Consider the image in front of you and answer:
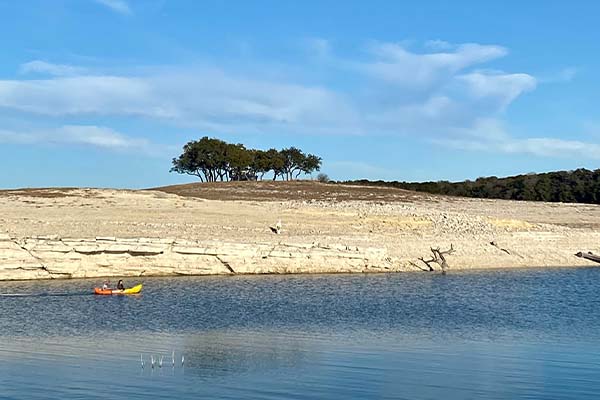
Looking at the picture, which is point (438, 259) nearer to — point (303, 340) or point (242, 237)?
point (242, 237)

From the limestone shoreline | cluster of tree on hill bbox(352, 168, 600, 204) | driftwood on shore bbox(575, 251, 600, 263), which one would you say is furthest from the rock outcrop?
cluster of tree on hill bbox(352, 168, 600, 204)

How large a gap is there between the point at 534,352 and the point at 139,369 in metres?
10.0

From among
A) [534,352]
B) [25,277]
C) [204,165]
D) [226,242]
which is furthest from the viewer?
[204,165]

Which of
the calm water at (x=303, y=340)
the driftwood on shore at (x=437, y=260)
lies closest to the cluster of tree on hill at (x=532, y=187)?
the driftwood on shore at (x=437, y=260)

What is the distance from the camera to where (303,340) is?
73.6 feet

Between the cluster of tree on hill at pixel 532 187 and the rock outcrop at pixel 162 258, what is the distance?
5555cm

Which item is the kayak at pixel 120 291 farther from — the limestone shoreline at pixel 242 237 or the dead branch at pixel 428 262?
the dead branch at pixel 428 262

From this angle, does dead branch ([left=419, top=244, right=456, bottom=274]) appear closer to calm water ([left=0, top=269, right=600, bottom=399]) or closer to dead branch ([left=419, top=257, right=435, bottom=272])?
dead branch ([left=419, top=257, right=435, bottom=272])

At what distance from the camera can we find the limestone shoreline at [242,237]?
37.8m

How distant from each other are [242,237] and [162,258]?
20.0 ft

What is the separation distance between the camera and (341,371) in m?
18.3

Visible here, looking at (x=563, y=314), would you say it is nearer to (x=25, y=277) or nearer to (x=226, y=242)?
(x=226, y=242)

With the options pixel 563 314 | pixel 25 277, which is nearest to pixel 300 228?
pixel 25 277

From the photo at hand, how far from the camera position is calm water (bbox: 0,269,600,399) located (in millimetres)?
16766
